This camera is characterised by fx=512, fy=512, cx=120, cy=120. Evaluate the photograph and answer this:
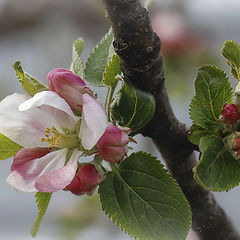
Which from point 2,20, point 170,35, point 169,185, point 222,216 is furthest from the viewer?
point 2,20

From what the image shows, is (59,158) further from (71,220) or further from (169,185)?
(71,220)

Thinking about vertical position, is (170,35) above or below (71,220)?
above

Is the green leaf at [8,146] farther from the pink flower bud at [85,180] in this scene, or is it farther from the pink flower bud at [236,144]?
the pink flower bud at [236,144]

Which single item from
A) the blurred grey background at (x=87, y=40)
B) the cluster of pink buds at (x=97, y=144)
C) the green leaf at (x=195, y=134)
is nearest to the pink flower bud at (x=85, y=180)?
the cluster of pink buds at (x=97, y=144)

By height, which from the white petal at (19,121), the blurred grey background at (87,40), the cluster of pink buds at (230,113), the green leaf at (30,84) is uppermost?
the cluster of pink buds at (230,113)

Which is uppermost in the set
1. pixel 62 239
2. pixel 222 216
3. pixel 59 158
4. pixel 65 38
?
pixel 59 158

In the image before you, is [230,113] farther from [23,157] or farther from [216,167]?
[23,157]

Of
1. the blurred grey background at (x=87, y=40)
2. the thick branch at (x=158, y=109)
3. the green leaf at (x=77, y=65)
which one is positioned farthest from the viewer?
the blurred grey background at (x=87, y=40)

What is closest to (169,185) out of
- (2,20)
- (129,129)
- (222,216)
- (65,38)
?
(129,129)
